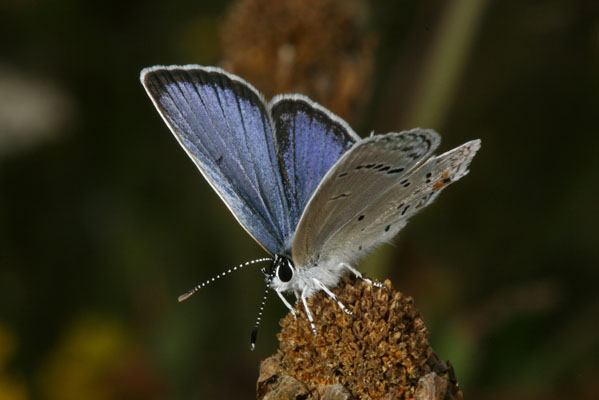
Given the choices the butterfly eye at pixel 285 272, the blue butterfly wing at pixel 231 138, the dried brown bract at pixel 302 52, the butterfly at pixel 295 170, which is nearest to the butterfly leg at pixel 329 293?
the butterfly at pixel 295 170

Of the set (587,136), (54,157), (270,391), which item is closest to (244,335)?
(54,157)

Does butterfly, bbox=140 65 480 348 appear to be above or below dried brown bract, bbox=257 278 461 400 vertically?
above

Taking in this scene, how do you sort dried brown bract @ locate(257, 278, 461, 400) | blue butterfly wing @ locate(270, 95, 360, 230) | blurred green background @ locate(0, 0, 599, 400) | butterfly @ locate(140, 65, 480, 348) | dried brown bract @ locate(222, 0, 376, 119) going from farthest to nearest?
1. blurred green background @ locate(0, 0, 599, 400)
2. dried brown bract @ locate(222, 0, 376, 119)
3. blue butterfly wing @ locate(270, 95, 360, 230)
4. butterfly @ locate(140, 65, 480, 348)
5. dried brown bract @ locate(257, 278, 461, 400)

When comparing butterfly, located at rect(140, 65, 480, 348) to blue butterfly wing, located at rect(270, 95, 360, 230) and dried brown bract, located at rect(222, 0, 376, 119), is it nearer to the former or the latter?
blue butterfly wing, located at rect(270, 95, 360, 230)

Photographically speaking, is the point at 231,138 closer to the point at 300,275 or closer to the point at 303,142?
the point at 303,142

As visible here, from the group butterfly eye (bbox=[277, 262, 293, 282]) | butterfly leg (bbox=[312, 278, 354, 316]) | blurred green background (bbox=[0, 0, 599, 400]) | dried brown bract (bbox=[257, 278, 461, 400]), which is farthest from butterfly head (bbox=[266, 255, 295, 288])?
blurred green background (bbox=[0, 0, 599, 400])

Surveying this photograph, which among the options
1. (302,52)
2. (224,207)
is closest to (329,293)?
(302,52)

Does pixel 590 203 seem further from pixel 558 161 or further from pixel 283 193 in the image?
pixel 283 193

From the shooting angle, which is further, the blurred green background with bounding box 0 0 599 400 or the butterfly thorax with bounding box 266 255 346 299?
the blurred green background with bounding box 0 0 599 400
